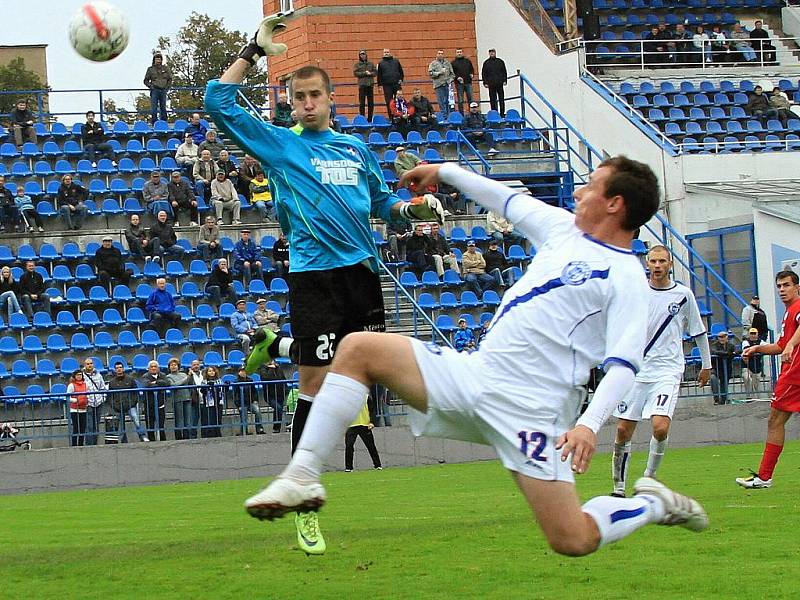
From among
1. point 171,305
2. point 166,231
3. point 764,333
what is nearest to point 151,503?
point 171,305

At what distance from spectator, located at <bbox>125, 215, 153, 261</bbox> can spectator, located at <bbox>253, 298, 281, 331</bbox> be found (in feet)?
8.88

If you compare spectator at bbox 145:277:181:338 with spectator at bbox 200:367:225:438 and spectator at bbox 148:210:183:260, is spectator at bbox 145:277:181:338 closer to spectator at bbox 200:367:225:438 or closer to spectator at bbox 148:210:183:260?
spectator at bbox 148:210:183:260

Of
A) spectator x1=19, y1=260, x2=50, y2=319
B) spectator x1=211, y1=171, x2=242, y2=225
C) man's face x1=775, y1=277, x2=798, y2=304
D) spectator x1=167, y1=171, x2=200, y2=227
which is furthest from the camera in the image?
spectator x1=211, y1=171, x2=242, y2=225

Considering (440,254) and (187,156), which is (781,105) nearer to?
(440,254)

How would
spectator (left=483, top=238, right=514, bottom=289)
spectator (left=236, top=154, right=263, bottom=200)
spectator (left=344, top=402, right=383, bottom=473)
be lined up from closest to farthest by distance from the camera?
spectator (left=344, top=402, right=383, bottom=473) → spectator (left=483, top=238, right=514, bottom=289) → spectator (left=236, top=154, right=263, bottom=200)

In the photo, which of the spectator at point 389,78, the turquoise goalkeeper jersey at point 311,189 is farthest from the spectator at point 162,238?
the turquoise goalkeeper jersey at point 311,189

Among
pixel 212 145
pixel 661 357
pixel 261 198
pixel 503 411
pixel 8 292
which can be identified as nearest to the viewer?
pixel 503 411

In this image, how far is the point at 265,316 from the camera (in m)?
25.4

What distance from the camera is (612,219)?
21.8 feet

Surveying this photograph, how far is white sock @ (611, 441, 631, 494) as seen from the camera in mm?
12805

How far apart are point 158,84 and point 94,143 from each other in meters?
2.23

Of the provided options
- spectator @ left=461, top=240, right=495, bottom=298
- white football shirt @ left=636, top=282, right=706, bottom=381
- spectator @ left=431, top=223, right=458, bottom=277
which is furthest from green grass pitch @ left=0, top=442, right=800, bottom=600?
spectator @ left=431, top=223, right=458, bottom=277

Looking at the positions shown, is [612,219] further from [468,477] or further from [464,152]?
[464,152]

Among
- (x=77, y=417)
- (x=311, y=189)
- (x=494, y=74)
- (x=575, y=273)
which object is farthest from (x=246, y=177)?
(x=575, y=273)
